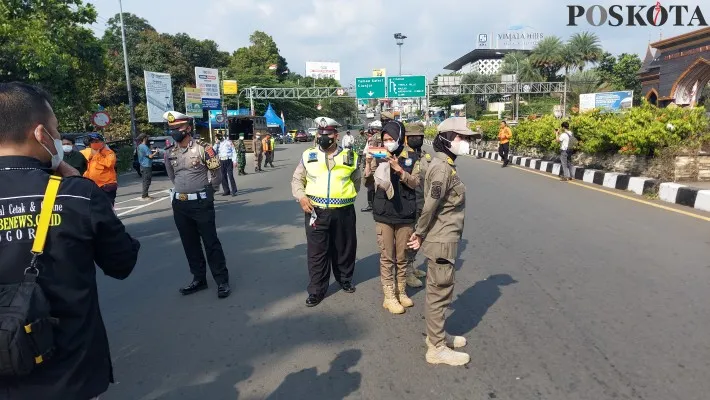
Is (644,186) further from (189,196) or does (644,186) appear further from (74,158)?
(74,158)

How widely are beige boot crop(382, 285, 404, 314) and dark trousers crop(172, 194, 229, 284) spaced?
1.62 m

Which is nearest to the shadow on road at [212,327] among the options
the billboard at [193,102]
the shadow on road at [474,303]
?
the shadow on road at [474,303]

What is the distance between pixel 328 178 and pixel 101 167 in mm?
4785

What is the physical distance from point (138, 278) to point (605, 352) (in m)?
4.63

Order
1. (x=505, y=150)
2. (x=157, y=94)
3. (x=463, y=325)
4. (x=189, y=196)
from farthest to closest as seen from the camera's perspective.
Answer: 1. (x=157, y=94)
2. (x=505, y=150)
3. (x=189, y=196)
4. (x=463, y=325)

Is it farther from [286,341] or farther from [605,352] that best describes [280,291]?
[605,352]

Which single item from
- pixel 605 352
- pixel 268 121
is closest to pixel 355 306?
pixel 605 352

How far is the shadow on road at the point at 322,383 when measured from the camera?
2939 millimetres

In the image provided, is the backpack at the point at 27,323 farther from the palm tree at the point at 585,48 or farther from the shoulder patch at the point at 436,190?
the palm tree at the point at 585,48

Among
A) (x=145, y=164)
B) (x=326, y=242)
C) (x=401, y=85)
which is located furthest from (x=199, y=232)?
(x=401, y=85)

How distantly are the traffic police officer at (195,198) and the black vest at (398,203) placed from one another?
5.47 feet

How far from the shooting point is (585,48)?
2477 inches

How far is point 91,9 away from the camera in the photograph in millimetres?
18125

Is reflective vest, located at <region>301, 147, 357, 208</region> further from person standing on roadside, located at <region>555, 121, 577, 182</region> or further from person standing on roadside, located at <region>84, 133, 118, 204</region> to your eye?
person standing on roadside, located at <region>555, 121, 577, 182</region>
